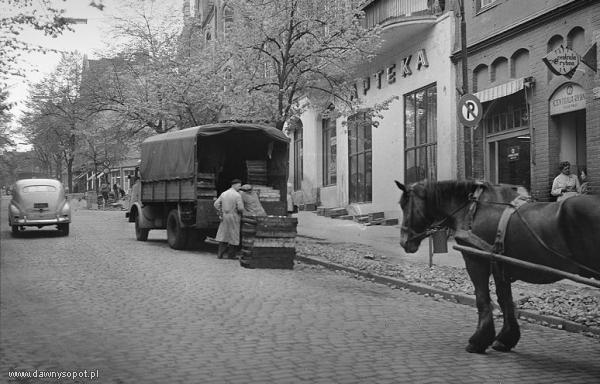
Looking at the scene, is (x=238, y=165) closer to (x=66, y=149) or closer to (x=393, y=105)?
(x=393, y=105)

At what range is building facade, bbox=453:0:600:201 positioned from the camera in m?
13.2

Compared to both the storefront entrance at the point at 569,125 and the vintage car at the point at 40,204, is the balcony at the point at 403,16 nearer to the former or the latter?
the storefront entrance at the point at 569,125

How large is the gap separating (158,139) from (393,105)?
8.76m

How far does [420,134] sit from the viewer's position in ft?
66.8

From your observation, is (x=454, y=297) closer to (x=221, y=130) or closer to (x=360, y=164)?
(x=221, y=130)

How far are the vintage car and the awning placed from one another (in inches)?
473

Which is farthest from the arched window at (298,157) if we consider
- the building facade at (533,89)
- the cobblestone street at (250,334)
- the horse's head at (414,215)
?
the horse's head at (414,215)

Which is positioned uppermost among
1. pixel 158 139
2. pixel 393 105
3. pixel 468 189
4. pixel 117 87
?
pixel 117 87

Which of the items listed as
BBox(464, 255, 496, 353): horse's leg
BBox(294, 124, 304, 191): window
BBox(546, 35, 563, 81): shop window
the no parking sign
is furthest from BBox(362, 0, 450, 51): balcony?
BBox(464, 255, 496, 353): horse's leg

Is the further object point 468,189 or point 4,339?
point 468,189

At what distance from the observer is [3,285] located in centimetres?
576

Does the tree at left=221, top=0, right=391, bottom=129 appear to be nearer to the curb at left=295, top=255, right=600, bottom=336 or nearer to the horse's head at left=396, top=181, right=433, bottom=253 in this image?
the curb at left=295, top=255, right=600, bottom=336

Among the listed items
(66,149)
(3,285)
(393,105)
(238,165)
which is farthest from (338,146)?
(66,149)

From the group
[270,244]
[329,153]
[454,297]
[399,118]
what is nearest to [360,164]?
[399,118]
